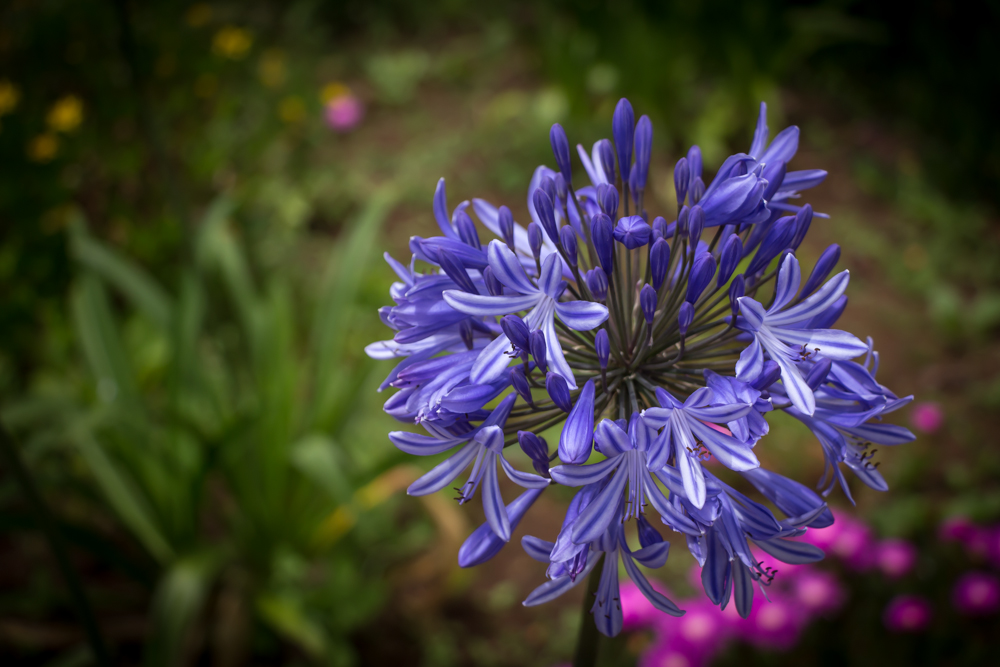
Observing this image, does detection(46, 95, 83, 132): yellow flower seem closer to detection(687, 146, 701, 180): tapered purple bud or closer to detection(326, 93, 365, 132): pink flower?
detection(326, 93, 365, 132): pink flower

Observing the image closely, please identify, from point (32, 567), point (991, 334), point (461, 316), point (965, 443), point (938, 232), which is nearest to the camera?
point (461, 316)

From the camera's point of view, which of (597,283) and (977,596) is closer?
(597,283)

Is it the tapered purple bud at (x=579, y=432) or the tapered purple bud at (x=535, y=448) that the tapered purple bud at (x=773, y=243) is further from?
the tapered purple bud at (x=535, y=448)

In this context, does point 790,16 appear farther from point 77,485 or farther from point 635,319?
point 77,485

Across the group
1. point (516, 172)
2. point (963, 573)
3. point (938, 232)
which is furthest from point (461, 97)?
point (963, 573)

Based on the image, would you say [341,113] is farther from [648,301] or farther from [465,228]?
[648,301]

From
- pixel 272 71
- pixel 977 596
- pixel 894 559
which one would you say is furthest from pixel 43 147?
pixel 977 596

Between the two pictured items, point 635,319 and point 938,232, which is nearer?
point 635,319
